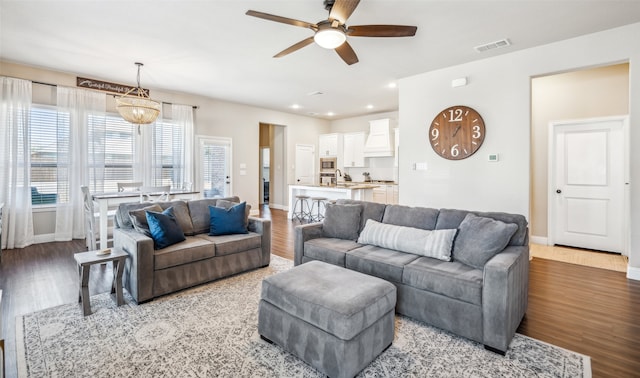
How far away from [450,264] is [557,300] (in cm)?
139

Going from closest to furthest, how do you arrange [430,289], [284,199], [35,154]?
[430,289] → [35,154] → [284,199]

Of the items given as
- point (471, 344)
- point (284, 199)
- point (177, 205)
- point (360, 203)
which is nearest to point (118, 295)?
point (177, 205)

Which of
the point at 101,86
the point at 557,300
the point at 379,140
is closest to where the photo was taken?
the point at 557,300

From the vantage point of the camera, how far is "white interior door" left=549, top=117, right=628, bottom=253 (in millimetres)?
4496

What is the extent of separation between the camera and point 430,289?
2340 mm

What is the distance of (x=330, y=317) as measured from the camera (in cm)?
176

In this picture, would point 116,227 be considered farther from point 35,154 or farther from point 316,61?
point 316,61

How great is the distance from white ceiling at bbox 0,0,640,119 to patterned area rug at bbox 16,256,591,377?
2.92 meters

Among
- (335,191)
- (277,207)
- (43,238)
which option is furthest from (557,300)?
(277,207)

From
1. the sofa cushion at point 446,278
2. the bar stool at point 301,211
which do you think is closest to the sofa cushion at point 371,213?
the sofa cushion at point 446,278

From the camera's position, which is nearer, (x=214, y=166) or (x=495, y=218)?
(x=495, y=218)

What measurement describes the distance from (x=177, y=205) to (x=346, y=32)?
2664mm

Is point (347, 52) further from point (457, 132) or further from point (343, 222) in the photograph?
point (457, 132)

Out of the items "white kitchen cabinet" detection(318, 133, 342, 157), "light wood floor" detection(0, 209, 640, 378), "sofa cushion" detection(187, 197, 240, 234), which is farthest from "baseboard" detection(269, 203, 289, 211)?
"sofa cushion" detection(187, 197, 240, 234)
